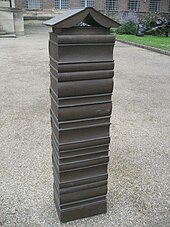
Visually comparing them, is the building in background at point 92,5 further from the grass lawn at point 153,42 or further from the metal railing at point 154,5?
the grass lawn at point 153,42

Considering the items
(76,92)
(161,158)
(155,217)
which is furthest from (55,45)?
(161,158)

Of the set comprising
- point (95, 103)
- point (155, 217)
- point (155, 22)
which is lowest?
point (155, 217)

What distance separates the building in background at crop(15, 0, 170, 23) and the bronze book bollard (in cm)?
2780

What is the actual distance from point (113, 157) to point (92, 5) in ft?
105

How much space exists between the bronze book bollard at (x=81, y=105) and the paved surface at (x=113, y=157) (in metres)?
0.27

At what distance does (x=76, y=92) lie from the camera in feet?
5.47

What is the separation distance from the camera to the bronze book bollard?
5.07 feet

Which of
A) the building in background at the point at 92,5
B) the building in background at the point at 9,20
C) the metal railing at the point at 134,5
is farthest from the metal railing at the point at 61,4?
the building in background at the point at 9,20

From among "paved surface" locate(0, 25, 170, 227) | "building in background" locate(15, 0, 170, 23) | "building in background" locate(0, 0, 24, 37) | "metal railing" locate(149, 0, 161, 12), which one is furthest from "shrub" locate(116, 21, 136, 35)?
"metal railing" locate(149, 0, 161, 12)

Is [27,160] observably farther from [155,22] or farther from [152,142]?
[155,22]

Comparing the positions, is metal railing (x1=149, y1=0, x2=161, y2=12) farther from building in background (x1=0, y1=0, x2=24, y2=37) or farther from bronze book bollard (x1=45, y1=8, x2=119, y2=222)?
bronze book bollard (x1=45, y1=8, x2=119, y2=222)

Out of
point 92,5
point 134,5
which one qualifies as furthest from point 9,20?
point 134,5

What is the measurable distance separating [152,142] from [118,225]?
164 centimetres

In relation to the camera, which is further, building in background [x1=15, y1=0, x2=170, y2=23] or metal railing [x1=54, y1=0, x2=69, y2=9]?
metal railing [x1=54, y1=0, x2=69, y2=9]
